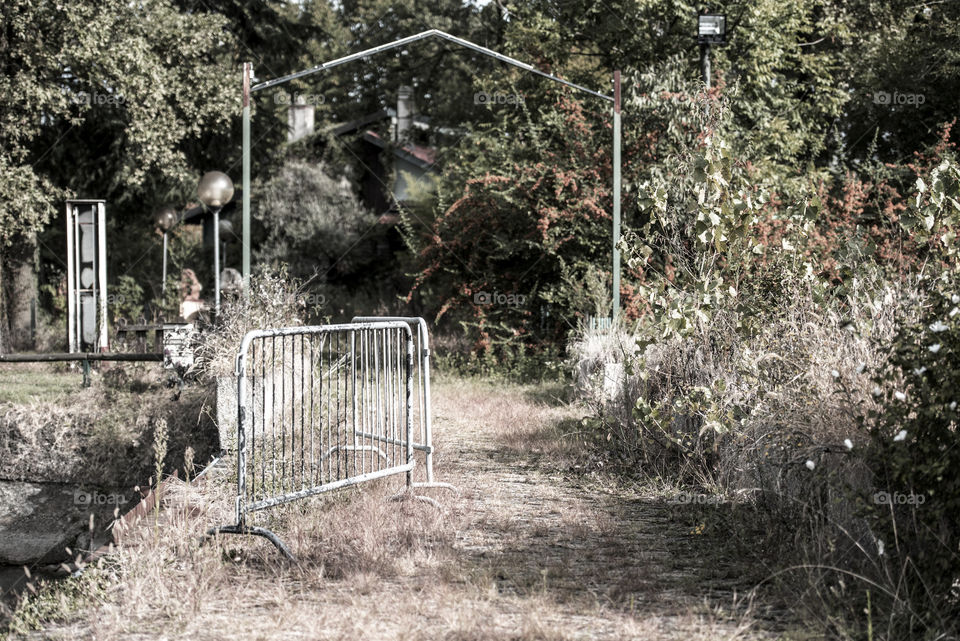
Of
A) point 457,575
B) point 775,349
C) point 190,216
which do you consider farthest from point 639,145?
point 190,216

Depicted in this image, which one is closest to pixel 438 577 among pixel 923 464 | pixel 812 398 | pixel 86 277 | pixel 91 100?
pixel 812 398

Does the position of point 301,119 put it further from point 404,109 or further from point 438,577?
point 438,577

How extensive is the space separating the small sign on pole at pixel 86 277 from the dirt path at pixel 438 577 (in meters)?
9.02

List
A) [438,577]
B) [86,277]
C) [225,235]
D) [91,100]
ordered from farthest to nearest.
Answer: [225,235] → [91,100] → [86,277] → [438,577]

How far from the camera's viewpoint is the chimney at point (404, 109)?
104 feet

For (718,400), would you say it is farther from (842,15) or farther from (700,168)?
(842,15)

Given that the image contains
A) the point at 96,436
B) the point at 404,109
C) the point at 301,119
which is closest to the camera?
the point at 96,436

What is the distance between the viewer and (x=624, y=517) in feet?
20.9

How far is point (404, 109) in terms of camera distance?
32469 millimetres

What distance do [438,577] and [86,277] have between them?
37.9 ft

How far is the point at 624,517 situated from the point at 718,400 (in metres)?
1.08

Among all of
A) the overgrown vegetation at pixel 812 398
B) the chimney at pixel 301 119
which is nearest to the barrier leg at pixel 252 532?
the overgrown vegetation at pixel 812 398

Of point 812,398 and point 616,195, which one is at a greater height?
point 616,195

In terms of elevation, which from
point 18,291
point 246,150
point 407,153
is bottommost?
point 18,291
